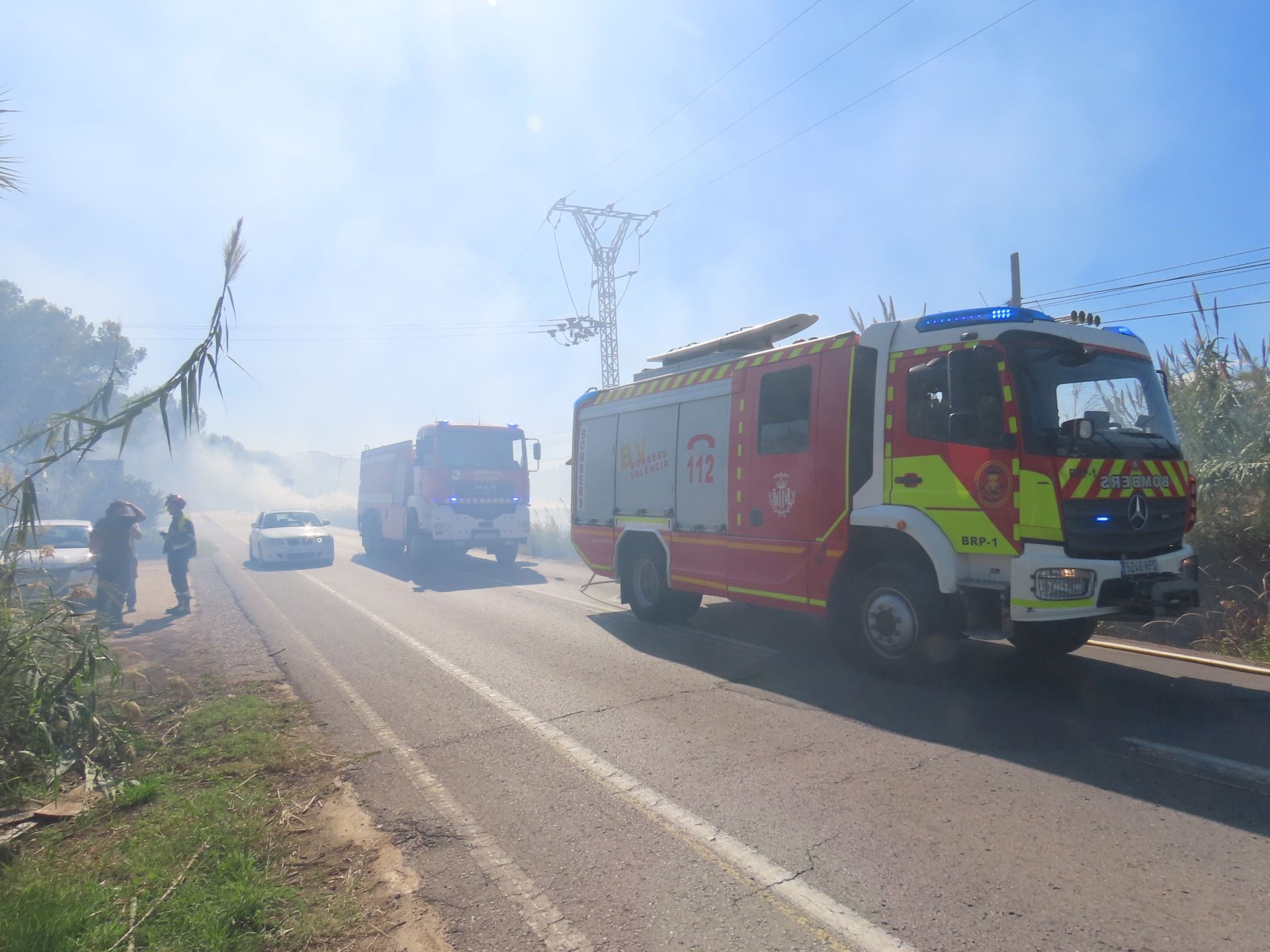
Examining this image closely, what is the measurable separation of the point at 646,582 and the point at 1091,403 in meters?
5.42

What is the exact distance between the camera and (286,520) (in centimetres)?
2098

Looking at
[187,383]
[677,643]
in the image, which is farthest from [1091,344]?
[187,383]

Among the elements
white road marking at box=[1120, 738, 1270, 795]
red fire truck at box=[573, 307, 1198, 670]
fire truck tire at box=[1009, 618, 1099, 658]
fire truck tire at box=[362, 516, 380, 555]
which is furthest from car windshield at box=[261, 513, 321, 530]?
white road marking at box=[1120, 738, 1270, 795]

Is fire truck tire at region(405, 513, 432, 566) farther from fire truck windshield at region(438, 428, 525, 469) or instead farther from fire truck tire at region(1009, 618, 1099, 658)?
fire truck tire at region(1009, 618, 1099, 658)

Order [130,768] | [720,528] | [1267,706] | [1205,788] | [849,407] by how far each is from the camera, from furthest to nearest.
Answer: [720,528], [849,407], [1267,706], [130,768], [1205,788]

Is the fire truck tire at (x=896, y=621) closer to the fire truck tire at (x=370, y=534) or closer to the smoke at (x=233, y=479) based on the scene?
the fire truck tire at (x=370, y=534)

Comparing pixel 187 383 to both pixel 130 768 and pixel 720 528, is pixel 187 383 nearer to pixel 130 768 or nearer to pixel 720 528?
pixel 130 768

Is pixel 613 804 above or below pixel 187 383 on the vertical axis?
below

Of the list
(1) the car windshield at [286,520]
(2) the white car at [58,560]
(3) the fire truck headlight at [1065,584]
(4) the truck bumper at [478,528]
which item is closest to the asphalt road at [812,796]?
(3) the fire truck headlight at [1065,584]

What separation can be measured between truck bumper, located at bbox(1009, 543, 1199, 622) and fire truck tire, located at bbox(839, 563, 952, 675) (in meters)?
0.65

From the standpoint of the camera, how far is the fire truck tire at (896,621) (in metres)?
6.07

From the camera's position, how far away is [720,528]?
27.4 ft

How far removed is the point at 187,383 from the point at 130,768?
2527 mm

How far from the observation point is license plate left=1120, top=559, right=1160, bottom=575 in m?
5.59
